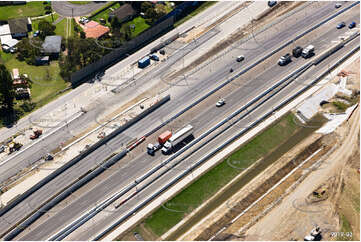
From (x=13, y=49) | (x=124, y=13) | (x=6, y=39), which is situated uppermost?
(x=124, y=13)

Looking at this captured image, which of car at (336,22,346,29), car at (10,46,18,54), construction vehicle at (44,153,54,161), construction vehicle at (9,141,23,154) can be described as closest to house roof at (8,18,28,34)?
car at (10,46,18,54)

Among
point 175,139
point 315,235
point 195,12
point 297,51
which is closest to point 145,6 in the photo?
point 195,12

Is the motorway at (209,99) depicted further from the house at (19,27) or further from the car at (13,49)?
the house at (19,27)

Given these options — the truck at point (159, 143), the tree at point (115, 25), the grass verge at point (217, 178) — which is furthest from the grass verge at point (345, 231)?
the tree at point (115, 25)

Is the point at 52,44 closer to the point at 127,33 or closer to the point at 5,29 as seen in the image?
the point at 5,29

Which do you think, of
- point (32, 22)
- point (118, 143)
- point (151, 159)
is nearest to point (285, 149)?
point (151, 159)

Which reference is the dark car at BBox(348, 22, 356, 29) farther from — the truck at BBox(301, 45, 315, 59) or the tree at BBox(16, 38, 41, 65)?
the tree at BBox(16, 38, 41, 65)
